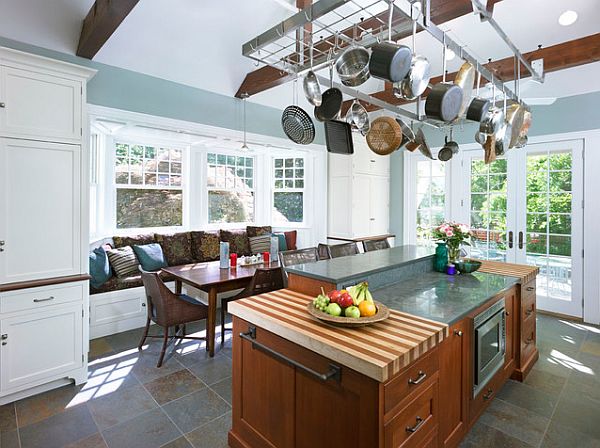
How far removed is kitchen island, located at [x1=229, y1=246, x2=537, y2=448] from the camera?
1305 mm

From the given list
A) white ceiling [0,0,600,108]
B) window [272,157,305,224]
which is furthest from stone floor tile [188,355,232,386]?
window [272,157,305,224]

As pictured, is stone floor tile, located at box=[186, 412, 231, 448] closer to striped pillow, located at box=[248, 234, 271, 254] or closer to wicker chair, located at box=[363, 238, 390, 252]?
wicker chair, located at box=[363, 238, 390, 252]

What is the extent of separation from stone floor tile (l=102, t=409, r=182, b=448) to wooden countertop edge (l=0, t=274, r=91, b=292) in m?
1.06

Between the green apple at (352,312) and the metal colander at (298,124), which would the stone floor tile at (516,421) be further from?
the metal colander at (298,124)

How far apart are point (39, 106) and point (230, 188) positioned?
329 centimetres

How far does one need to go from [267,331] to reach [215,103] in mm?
3183

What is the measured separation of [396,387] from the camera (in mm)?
1313

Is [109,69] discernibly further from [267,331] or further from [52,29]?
[267,331]

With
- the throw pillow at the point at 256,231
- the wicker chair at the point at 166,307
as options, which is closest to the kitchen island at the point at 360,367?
the wicker chair at the point at 166,307

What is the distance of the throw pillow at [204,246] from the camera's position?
4801 mm

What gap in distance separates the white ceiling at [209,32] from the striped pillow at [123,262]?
1960 millimetres

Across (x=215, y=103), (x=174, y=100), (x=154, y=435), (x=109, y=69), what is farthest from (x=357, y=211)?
(x=154, y=435)

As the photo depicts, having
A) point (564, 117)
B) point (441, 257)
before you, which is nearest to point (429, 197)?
point (564, 117)

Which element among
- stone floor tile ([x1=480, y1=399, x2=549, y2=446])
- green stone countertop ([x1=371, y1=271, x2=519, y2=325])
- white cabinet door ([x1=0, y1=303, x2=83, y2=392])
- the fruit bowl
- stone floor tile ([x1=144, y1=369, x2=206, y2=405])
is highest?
the fruit bowl
